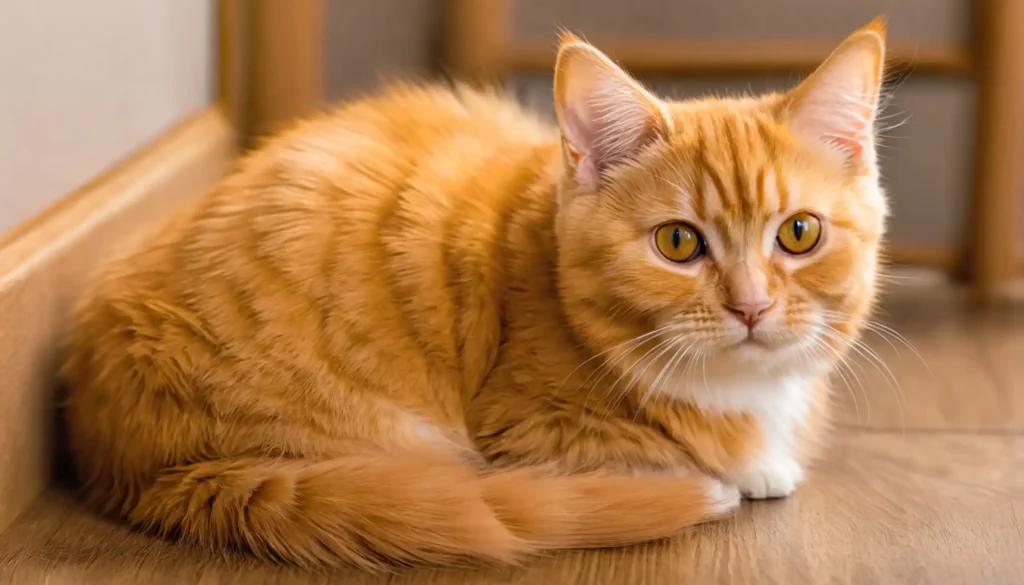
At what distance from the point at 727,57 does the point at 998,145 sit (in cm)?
50

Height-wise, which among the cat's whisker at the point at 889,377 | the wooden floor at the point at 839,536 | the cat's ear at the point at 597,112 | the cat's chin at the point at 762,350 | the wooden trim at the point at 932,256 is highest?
the cat's ear at the point at 597,112

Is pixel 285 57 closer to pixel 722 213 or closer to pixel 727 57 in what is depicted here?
pixel 727 57

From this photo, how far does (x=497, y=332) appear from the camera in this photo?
4.23 feet

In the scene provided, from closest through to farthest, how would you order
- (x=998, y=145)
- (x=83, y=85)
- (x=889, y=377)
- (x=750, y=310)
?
1. (x=750, y=310)
2. (x=83, y=85)
3. (x=889, y=377)
4. (x=998, y=145)

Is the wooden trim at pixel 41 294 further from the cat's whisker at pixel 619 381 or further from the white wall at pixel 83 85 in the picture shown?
the cat's whisker at pixel 619 381

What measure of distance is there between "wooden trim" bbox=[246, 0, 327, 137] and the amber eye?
46.0 inches

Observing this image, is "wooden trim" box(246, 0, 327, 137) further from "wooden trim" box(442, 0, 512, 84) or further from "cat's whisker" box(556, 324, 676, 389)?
"cat's whisker" box(556, 324, 676, 389)

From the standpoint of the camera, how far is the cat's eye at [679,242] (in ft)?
3.81

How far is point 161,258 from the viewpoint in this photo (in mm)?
1301

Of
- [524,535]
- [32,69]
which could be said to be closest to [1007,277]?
[524,535]

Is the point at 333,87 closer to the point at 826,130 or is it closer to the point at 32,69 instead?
the point at 32,69

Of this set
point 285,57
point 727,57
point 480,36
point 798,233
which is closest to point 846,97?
point 798,233

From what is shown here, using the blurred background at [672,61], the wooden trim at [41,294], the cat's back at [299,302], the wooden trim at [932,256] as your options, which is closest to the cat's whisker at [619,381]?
the cat's back at [299,302]

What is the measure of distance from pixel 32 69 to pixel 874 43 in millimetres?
976
